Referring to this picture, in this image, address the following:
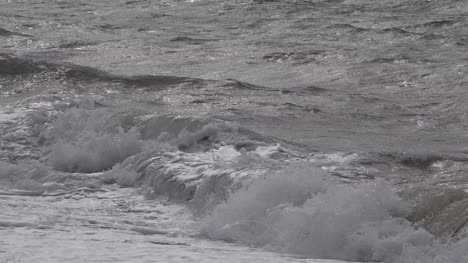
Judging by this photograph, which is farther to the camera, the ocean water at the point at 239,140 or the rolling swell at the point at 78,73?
the rolling swell at the point at 78,73

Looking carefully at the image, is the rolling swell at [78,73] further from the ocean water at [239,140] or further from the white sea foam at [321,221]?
the white sea foam at [321,221]

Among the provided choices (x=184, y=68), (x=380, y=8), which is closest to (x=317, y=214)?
(x=184, y=68)

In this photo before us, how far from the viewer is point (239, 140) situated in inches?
372

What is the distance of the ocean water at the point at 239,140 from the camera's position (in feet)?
21.6

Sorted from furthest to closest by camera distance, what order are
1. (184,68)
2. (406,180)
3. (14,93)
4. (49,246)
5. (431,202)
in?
(184,68), (14,93), (406,180), (431,202), (49,246)

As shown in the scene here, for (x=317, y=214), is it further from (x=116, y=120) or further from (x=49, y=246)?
(x=116, y=120)

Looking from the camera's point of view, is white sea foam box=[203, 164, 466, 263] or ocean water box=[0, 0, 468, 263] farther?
ocean water box=[0, 0, 468, 263]

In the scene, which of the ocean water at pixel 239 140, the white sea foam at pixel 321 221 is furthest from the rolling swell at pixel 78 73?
the white sea foam at pixel 321 221

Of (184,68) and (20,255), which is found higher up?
(20,255)

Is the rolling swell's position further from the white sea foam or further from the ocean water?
the white sea foam

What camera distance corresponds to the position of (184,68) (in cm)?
1542

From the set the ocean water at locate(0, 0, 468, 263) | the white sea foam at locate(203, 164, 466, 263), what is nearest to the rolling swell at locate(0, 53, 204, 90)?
the ocean water at locate(0, 0, 468, 263)

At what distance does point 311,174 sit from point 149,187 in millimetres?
1567

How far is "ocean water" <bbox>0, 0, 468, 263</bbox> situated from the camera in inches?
259
